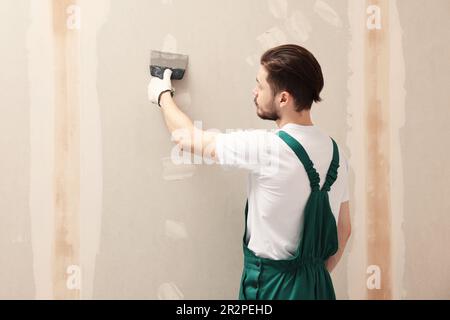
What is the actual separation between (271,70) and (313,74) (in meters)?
0.11

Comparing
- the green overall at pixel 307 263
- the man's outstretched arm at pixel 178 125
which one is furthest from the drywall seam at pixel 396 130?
the man's outstretched arm at pixel 178 125

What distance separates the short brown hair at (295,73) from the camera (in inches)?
41.6

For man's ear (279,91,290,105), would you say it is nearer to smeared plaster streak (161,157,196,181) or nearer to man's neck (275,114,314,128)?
man's neck (275,114,314,128)

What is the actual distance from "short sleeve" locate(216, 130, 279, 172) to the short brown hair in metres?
0.13

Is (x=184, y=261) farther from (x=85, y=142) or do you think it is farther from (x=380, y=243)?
(x=380, y=243)

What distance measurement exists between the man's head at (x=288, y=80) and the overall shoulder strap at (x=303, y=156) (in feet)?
0.29

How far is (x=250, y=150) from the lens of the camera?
105cm

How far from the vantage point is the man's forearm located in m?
1.20

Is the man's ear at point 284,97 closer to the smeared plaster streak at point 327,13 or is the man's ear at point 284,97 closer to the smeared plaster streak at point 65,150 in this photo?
the smeared plaster streak at point 327,13

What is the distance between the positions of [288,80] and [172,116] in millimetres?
361

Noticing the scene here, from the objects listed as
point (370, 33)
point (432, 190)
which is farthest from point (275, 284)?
point (370, 33)

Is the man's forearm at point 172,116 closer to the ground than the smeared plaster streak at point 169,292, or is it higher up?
higher up

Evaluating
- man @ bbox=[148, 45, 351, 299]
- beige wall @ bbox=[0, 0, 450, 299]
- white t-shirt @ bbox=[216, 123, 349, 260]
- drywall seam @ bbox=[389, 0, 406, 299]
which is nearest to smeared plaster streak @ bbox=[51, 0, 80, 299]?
beige wall @ bbox=[0, 0, 450, 299]

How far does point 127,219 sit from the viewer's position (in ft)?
4.46
